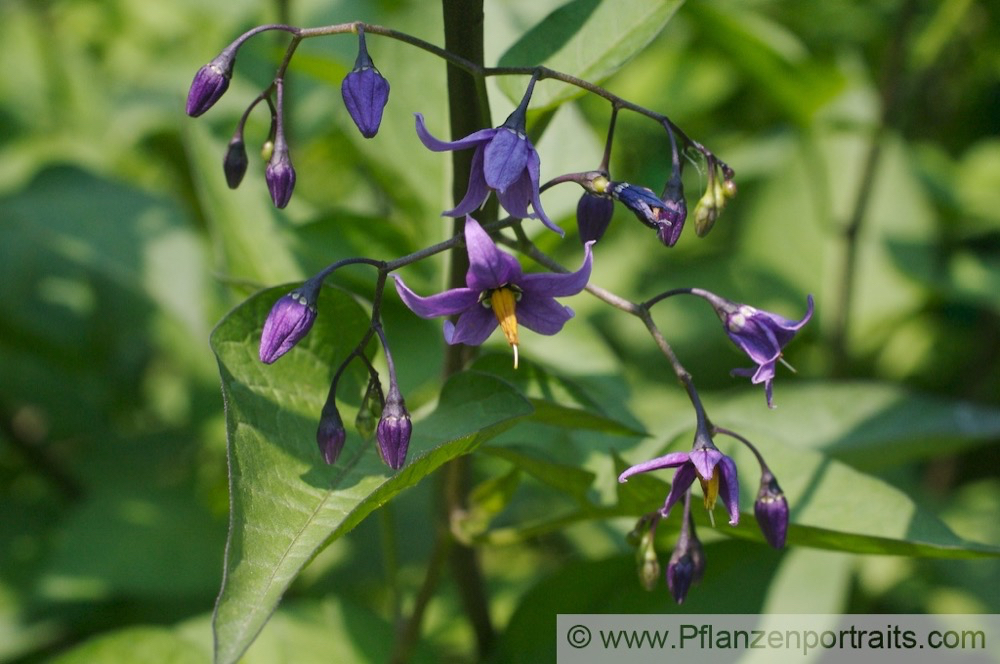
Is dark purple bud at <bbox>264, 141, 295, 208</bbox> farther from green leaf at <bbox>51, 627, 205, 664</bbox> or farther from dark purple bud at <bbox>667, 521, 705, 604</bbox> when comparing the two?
green leaf at <bbox>51, 627, 205, 664</bbox>

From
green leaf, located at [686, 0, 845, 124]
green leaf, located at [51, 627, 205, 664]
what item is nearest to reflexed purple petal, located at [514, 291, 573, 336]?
green leaf, located at [51, 627, 205, 664]

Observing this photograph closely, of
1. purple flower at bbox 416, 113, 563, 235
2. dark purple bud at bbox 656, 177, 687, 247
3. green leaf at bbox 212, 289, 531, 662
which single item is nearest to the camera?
green leaf at bbox 212, 289, 531, 662

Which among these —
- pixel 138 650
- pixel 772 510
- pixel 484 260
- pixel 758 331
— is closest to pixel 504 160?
pixel 484 260

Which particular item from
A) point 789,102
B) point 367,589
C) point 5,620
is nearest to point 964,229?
point 789,102

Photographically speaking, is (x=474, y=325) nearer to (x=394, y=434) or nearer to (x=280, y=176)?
(x=394, y=434)

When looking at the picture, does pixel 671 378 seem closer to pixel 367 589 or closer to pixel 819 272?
pixel 819 272

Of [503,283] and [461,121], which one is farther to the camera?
[461,121]
